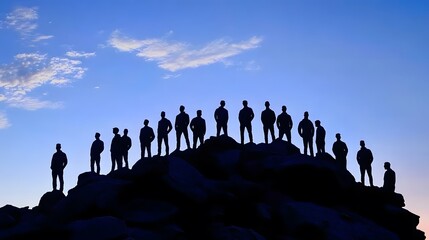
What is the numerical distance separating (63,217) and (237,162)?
33.7 ft

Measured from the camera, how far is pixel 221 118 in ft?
103

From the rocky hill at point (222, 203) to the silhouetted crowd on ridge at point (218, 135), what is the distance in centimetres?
82

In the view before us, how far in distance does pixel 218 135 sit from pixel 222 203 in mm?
6876

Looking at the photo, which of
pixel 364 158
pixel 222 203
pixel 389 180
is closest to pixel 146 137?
pixel 222 203

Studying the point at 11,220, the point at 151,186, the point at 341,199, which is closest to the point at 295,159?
the point at 341,199

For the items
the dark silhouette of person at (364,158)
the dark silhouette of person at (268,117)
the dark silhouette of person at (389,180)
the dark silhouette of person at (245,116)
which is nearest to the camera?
the dark silhouette of person at (245,116)

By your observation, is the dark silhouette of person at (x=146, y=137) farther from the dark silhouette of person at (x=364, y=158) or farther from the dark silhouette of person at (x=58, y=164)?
the dark silhouette of person at (x=364, y=158)

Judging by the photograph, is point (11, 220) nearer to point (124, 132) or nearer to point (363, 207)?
point (124, 132)

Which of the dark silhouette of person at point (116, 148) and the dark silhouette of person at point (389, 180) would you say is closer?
the dark silhouette of person at point (116, 148)

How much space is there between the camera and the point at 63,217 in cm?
2533

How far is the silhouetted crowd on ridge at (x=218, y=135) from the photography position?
3081 centimetres

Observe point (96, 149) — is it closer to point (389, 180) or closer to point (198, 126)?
point (198, 126)

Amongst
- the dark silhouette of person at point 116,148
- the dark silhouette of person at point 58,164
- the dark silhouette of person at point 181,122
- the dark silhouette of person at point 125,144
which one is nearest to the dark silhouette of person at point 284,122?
→ the dark silhouette of person at point 181,122

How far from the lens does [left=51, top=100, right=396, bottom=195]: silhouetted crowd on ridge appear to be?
30.8 meters
